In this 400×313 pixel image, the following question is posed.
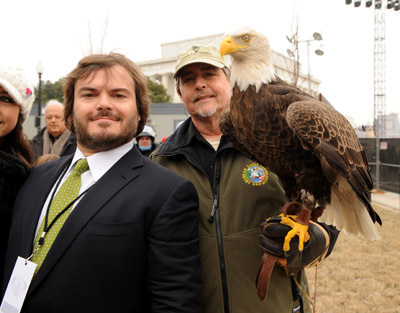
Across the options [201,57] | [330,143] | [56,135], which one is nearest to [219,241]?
[330,143]

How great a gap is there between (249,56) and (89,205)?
1.29 meters

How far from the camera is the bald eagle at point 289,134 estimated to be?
71.5 inches

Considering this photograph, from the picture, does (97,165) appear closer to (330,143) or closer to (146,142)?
(330,143)

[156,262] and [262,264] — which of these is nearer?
[156,262]

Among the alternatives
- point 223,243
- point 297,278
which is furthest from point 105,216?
point 297,278

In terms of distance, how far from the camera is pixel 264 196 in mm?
1981

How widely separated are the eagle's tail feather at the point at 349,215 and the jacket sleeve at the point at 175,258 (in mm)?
1046

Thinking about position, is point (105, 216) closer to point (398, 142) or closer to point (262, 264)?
point (262, 264)

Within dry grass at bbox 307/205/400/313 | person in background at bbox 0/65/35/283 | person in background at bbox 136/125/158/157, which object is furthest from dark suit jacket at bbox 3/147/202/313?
person in background at bbox 136/125/158/157

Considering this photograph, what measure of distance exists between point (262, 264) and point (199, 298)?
0.41m

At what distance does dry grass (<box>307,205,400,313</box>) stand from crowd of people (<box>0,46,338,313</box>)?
8.51ft

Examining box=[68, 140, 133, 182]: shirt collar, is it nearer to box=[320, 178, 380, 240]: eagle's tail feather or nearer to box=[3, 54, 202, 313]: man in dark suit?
box=[3, 54, 202, 313]: man in dark suit

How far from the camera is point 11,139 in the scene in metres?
1.97

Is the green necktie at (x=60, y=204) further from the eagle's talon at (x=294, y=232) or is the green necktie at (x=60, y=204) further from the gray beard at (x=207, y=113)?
the eagle's talon at (x=294, y=232)
